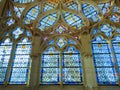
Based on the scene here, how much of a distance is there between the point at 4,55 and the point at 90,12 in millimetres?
5086

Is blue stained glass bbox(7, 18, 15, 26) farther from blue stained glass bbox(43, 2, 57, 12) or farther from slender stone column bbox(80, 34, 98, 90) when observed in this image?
slender stone column bbox(80, 34, 98, 90)

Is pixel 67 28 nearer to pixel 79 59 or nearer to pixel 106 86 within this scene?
pixel 79 59

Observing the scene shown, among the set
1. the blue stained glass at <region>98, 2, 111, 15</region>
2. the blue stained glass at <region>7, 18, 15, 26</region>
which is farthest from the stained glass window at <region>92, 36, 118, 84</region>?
the blue stained glass at <region>7, 18, 15, 26</region>

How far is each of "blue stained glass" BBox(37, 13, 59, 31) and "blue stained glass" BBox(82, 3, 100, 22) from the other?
154 centimetres

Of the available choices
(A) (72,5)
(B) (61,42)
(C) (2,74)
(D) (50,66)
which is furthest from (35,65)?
(A) (72,5)

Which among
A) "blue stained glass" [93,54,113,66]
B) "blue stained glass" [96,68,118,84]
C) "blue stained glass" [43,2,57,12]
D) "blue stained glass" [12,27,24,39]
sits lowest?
"blue stained glass" [96,68,118,84]

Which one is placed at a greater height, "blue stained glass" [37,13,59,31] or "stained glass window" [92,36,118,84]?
"blue stained glass" [37,13,59,31]

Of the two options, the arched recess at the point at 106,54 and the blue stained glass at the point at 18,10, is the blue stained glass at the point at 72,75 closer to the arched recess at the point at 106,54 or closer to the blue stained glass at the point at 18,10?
the arched recess at the point at 106,54

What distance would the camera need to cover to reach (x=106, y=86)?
35.2ft

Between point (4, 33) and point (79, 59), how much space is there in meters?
3.91

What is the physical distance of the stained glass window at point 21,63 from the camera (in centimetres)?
1114

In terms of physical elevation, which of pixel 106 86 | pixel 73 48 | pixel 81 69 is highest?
pixel 73 48

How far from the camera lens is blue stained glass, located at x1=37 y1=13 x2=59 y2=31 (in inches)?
532

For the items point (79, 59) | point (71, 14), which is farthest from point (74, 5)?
point (79, 59)
